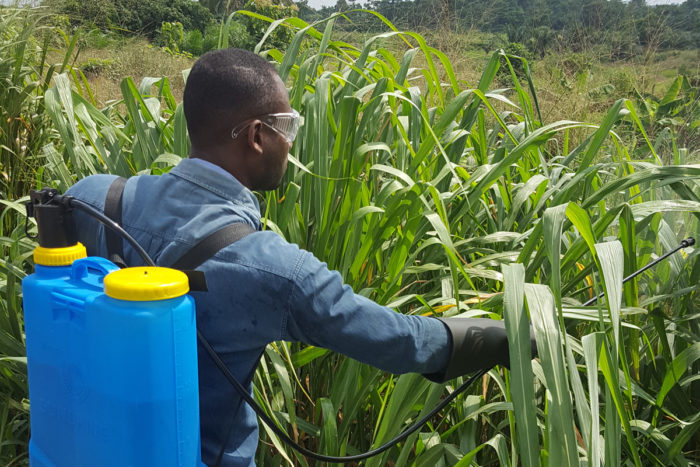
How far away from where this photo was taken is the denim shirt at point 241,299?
912mm

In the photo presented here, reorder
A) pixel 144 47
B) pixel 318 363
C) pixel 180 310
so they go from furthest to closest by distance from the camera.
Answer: pixel 144 47 < pixel 318 363 < pixel 180 310

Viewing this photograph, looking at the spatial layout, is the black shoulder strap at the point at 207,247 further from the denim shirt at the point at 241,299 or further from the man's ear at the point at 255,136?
the man's ear at the point at 255,136

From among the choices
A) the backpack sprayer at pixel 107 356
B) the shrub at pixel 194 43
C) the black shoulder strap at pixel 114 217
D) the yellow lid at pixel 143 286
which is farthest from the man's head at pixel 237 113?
the shrub at pixel 194 43

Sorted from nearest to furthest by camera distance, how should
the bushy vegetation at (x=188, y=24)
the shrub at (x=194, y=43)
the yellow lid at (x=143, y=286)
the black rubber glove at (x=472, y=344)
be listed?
the yellow lid at (x=143, y=286) < the black rubber glove at (x=472, y=344) < the bushy vegetation at (x=188, y=24) < the shrub at (x=194, y=43)

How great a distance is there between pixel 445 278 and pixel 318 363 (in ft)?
1.18

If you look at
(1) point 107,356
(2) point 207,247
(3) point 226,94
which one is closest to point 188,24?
(3) point 226,94

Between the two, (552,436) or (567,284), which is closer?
(552,436)

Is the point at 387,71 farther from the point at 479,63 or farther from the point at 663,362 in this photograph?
the point at 479,63

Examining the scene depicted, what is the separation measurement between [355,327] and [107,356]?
0.36 m

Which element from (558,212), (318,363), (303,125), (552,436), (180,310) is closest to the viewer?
(180,310)

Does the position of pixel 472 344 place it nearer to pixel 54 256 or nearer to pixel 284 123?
pixel 284 123

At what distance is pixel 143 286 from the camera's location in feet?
2.33

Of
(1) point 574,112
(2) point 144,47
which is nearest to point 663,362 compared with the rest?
(1) point 574,112

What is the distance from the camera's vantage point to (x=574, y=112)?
4258 mm
